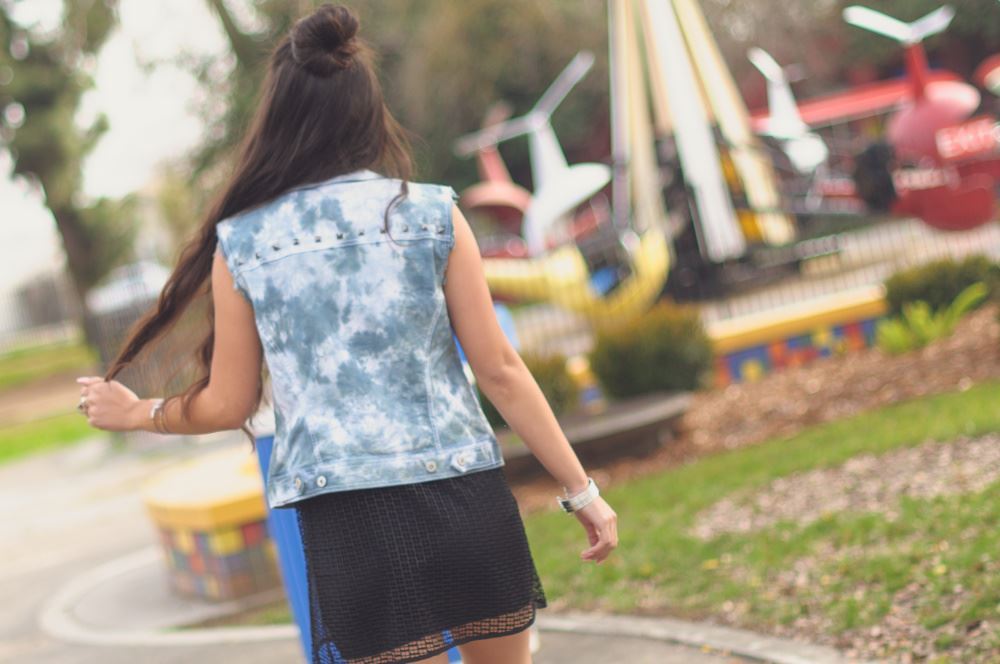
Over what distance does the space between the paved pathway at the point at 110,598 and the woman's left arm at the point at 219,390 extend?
2.42m

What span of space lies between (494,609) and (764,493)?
4.57m

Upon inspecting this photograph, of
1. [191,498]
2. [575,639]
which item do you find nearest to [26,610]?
[191,498]

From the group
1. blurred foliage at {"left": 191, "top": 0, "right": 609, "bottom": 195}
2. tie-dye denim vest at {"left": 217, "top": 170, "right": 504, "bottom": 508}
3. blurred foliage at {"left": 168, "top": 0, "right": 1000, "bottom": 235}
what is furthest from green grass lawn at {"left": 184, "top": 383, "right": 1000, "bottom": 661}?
blurred foliage at {"left": 191, "top": 0, "right": 609, "bottom": 195}

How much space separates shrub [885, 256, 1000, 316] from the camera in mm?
10219

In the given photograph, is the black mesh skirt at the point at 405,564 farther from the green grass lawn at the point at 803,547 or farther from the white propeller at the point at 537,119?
the white propeller at the point at 537,119

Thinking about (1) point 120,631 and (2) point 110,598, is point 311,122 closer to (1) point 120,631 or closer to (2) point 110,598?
(1) point 120,631

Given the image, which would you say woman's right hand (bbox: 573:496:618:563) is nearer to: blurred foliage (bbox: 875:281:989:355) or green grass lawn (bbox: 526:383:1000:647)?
green grass lawn (bbox: 526:383:1000:647)

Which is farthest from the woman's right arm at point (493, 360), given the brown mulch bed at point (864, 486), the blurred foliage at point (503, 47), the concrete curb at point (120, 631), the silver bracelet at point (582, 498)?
the blurred foliage at point (503, 47)

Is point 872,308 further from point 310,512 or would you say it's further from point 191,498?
point 310,512

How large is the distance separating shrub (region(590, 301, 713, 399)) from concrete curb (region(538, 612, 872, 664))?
15.1 ft

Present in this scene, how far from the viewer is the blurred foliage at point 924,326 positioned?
973cm

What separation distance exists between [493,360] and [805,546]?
3.41m

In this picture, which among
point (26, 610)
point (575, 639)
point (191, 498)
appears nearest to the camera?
point (575, 639)

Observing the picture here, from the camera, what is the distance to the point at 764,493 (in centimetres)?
673
